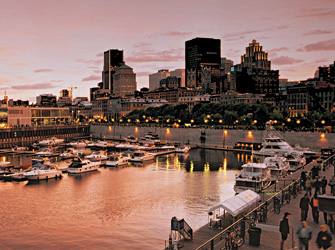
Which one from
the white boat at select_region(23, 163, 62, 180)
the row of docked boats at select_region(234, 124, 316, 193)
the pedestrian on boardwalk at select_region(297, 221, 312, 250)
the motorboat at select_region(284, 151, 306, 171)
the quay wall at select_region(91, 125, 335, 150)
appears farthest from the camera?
the quay wall at select_region(91, 125, 335, 150)

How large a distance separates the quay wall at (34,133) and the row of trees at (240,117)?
36.6 m

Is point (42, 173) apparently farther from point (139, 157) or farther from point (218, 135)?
point (218, 135)

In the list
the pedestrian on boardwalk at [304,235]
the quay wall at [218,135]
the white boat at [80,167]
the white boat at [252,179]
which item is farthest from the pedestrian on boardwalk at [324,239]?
the quay wall at [218,135]

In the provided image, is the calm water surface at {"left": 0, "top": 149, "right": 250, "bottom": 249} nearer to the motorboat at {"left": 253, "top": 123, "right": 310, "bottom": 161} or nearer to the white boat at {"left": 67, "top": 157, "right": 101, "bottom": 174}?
the white boat at {"left": 67, "top": 157, "right": 101, "bottom": 174}

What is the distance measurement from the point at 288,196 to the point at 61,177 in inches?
1749

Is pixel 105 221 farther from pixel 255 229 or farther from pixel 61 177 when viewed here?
pixel 61 177

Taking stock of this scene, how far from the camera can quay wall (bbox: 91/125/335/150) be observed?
307 ft

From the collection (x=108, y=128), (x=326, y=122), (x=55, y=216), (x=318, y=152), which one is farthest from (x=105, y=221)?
(x=108, y=128)

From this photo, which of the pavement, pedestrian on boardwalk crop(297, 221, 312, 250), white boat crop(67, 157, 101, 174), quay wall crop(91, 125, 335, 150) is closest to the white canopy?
the pavement

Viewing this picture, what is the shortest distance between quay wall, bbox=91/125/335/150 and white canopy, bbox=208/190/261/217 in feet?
223

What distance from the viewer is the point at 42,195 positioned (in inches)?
2018

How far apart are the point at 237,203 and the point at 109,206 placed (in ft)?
68.6

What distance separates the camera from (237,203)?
28344 millimetres

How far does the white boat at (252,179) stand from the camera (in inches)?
1830
